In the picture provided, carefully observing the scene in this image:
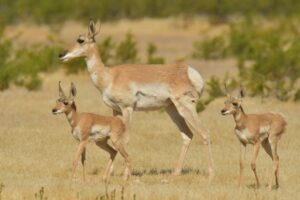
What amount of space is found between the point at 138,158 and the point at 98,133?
253cm

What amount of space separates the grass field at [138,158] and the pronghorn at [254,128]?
47cm

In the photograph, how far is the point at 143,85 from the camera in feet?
44.0

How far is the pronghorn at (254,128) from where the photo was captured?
12.3 m

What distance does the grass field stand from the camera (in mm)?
11109

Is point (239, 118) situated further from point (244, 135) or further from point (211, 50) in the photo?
point (211, 50)

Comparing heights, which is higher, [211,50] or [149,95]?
[211,50]

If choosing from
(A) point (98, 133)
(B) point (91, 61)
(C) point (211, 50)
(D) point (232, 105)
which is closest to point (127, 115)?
(A) point (98, 133)

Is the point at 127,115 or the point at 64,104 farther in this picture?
the point at 127,115

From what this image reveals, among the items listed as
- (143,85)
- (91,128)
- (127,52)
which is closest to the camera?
(91,128)

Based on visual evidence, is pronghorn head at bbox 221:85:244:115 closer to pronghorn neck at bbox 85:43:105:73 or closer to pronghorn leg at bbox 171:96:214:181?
pronghorn leg at bbox 171:96:214:181

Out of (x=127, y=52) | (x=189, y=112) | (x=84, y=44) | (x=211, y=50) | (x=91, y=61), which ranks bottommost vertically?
(x=189, y=112)

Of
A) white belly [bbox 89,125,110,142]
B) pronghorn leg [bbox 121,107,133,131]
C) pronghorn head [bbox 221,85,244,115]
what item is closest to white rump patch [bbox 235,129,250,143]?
pronghorn head [bbox 221,85,244,115]

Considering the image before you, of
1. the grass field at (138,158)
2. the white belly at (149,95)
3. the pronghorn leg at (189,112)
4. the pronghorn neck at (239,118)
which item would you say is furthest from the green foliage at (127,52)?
the pronghorn neck at (239,118)

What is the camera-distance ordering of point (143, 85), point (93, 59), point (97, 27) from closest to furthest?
point (143, 85), point (93, 59), point (97, 27)
